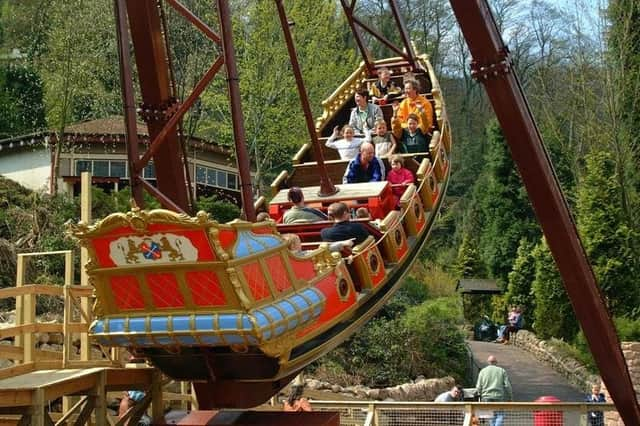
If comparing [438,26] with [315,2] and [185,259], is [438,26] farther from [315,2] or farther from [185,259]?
[185,259]

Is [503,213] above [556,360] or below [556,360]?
above

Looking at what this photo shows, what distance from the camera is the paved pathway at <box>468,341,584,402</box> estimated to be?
2059cm

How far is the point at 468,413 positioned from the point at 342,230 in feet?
7.92

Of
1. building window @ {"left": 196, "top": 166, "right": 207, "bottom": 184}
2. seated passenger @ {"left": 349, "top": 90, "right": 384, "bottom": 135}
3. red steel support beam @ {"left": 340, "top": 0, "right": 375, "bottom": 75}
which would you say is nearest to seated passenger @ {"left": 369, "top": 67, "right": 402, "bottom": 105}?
red steel support beam @ {"left": 340, "top": 0, "right": 375, "bottom": 75}

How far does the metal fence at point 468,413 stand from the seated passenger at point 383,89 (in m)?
5.46

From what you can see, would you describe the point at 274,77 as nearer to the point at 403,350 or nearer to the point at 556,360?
the point at 403,350

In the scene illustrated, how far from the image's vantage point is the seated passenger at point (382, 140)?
12.6 m

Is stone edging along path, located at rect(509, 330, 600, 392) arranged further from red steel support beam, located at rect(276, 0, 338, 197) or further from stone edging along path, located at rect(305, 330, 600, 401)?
red steel support beam, located at rect(276, 0, 338, 197)

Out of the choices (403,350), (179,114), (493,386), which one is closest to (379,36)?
(493,386)

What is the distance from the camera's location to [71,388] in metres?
7.49

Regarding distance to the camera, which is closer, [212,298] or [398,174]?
[212,298]

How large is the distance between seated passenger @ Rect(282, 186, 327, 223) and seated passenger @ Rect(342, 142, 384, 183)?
5.85 feet

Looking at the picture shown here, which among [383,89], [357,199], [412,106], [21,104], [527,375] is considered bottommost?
[527,375]

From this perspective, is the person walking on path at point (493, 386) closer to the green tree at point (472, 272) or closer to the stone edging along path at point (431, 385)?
the stone edging along path at point (431, 385)
